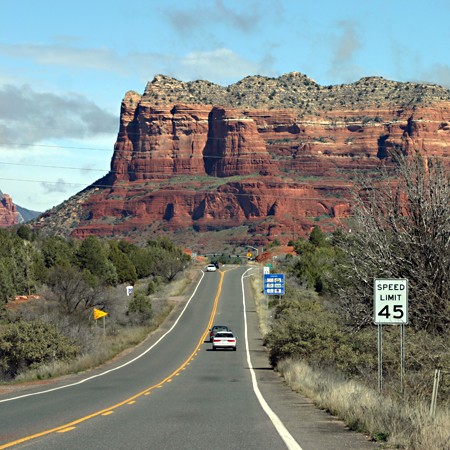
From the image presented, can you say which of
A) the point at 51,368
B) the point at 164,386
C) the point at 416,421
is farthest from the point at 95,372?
the point at 416,421

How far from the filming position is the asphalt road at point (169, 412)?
43.1 ft

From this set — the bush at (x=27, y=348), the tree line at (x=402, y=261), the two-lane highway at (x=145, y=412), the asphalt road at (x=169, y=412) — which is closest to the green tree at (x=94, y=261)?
the asphalt road at (x=169, y=412)

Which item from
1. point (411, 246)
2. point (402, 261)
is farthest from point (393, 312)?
point (411, 246)

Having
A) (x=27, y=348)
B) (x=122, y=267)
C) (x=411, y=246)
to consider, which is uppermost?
(x=122, y=267)

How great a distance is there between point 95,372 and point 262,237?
525 feet

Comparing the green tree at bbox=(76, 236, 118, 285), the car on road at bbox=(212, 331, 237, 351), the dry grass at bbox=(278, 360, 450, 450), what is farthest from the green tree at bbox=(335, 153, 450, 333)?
the green tree at bbox=(76, 236, 118, 285)

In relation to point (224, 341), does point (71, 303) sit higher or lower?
higher

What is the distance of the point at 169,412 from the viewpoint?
709 inches

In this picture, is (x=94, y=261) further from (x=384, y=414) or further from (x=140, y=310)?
(x=384, y=414)

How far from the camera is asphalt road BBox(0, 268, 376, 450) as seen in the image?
1313 centimetres

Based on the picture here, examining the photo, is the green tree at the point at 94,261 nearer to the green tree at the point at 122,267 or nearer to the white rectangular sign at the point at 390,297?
the green tree at the point at 122,267

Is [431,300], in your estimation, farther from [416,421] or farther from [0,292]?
[0,292]

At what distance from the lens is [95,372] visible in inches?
1406

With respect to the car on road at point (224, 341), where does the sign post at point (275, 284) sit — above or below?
above
